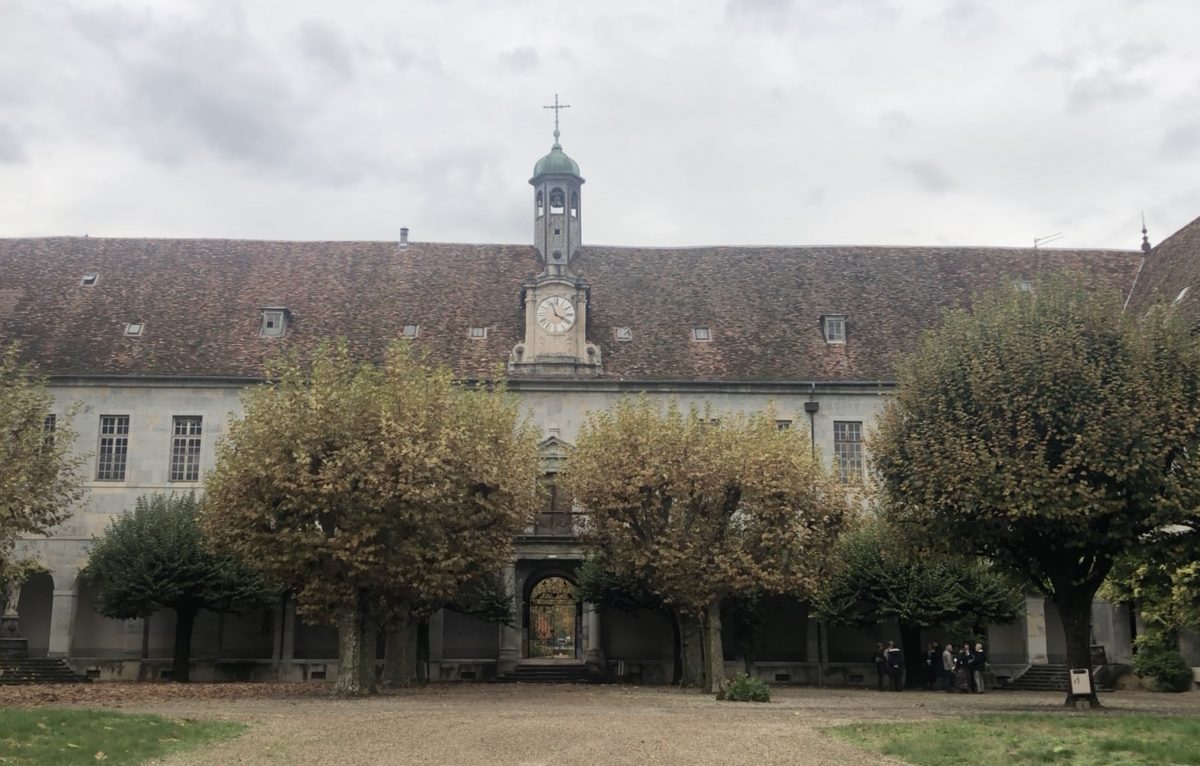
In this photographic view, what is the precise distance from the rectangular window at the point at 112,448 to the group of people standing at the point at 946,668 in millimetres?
23251

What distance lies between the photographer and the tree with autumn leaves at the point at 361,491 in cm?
2650

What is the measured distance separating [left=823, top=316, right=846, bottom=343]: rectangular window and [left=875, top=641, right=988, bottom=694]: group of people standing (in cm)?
987

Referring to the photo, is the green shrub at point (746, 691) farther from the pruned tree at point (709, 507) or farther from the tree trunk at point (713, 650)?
the tree trunk at point (713, 650)

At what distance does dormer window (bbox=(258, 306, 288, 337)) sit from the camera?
130 ft

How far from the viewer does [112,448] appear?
38250 millimetres

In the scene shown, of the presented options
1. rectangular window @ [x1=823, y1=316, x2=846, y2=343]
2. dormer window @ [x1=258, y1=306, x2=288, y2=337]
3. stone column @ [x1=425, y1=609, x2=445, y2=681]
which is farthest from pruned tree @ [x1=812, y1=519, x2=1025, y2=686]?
dormer window @ [x1=258, y1=306, x2=288, y2=337]

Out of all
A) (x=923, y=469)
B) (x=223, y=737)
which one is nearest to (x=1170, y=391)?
(x=923, y=469)

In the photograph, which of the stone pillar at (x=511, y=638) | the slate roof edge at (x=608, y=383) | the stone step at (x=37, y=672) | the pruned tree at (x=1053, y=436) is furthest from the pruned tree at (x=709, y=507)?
the stone step at (x=37, y=672)

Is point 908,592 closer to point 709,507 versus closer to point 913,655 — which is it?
point 913,655

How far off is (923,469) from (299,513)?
13.1 metres

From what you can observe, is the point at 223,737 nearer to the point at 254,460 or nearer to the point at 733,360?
the point at 254,460

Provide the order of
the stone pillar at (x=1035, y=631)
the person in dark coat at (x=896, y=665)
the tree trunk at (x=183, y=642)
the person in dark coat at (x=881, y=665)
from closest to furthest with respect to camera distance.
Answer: the person in dark coat at (x=896, y=665)
the person in dark coat at (x=881, y=665)
the tree trunk at (x=183, y=642)
the stone pillar at (x=1035, y=631)

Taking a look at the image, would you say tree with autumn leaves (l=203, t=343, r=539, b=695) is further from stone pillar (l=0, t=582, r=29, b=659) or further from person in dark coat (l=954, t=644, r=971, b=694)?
person in dark coat (l=954, t=644, r=971, b=694)

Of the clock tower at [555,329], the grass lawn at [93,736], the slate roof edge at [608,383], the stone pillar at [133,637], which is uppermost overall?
the clock tower at [555,329]
